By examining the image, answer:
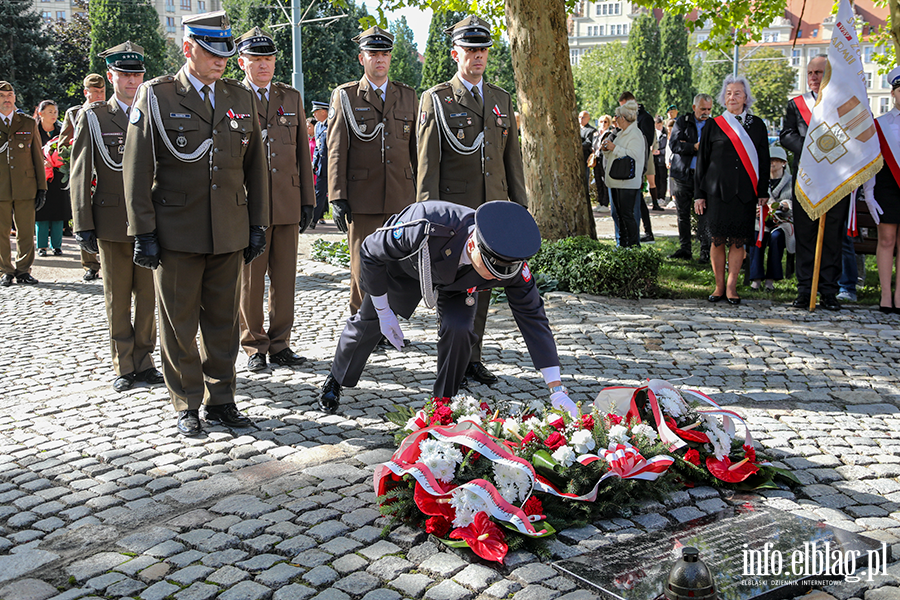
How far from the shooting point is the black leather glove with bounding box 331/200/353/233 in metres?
6.98

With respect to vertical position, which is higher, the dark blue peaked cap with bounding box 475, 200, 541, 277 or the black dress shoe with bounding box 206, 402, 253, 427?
the dark blue peaked cap with bounding box 475, 200, 541, 277

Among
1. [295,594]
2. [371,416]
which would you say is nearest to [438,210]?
[371,416]

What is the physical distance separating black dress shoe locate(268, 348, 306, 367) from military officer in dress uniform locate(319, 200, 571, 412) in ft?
6.72

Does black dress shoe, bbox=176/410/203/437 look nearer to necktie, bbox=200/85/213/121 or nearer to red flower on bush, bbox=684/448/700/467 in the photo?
necktie, bbox=200/85/213/121

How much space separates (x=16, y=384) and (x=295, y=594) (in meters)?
4.14

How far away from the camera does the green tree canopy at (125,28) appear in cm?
4503

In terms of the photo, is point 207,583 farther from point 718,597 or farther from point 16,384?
point 16,384

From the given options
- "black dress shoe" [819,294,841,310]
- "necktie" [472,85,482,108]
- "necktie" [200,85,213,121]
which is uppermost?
"necktie" [472,85,482,108]

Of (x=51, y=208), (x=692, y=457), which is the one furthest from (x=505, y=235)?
(x=51, y=208)

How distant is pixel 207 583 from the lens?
338 cm

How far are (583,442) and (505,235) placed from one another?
1.03m

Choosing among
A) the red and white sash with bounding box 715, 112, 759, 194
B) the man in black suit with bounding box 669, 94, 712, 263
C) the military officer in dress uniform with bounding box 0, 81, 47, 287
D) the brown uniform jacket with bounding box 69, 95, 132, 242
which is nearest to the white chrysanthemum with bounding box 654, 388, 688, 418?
the brown uniform jacket with bounding box 69, 95, 132, 242

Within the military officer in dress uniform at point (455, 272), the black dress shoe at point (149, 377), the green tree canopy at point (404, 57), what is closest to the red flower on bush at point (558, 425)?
the military officer in dress uniform at point (455, 272)

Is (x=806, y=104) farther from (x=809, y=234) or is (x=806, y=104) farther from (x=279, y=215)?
(x=279, y=215)
